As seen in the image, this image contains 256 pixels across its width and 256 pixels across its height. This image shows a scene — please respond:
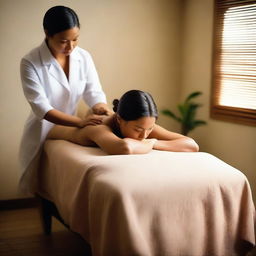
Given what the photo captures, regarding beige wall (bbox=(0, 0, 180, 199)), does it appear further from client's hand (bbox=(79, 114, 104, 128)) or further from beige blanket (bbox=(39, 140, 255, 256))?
beige blanket (bbox=(39, 140, 255, 256))

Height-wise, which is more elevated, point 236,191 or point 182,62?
point 182,62

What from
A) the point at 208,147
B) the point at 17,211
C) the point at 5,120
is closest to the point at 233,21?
the point at 208,147

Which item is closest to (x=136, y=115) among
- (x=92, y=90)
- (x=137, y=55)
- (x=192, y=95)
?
(x=92, y=90)

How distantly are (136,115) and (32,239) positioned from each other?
136 cm

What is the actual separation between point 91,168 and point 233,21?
7.01 feet

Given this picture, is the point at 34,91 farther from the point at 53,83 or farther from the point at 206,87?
the point at 206,87

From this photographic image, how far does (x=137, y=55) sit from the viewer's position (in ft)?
13.0

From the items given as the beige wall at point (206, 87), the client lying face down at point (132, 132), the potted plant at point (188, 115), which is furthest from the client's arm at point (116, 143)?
the potted plant at point (188, 115)

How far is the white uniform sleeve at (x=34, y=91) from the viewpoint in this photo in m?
2.54

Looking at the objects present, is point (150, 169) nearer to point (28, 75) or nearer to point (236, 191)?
point (236, 191)

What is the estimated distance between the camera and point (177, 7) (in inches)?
160

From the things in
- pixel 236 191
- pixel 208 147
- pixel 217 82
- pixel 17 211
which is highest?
pixel 217 82

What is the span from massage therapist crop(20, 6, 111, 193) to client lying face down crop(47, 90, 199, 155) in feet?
0.35

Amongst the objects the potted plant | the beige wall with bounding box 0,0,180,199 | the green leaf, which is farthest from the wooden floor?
the green leaf
